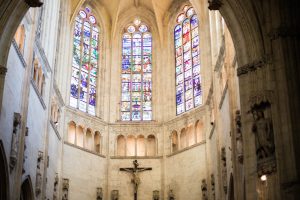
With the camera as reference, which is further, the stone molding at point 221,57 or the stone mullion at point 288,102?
the stone molding at point 221,57

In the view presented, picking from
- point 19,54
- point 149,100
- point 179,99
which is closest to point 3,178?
point 19,54

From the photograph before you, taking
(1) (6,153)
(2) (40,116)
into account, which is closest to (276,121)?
(1) (6,153)

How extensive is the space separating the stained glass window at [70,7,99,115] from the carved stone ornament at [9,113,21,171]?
35.0 ft

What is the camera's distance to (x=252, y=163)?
15609 mm

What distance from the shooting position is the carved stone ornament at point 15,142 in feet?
65.3

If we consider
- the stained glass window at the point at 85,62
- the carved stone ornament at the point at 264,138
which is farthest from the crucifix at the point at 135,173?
the carved stone ornament at the point at 264,138

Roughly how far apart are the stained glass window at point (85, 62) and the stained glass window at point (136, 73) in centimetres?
186

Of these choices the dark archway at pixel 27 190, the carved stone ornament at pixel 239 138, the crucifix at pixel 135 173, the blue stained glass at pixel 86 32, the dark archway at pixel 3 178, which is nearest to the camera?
the dark archway at pixel 3 178

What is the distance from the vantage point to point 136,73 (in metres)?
34.6

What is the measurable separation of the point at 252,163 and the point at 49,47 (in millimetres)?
14205

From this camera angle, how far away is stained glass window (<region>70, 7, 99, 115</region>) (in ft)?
105

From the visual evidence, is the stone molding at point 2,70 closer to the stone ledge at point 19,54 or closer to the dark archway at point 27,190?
the stone ledge at point 19,54

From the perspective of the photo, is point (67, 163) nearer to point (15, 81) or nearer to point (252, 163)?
point (15, 81)

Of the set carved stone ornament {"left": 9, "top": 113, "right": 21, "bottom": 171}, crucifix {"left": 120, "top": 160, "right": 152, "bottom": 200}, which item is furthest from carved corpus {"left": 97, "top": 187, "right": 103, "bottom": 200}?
carved stone ornament {"left": 9, "top": 113, "right": 21, "bottom": 171}
